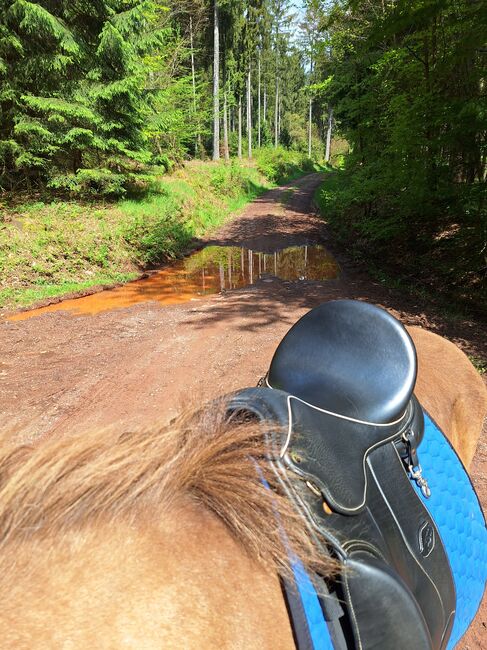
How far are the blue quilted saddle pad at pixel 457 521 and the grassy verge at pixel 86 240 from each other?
739 centimetres

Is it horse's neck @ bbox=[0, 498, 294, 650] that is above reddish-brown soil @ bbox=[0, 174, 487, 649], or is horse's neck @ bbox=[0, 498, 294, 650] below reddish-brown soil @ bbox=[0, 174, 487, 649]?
above

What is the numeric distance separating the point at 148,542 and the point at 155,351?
15.0ft

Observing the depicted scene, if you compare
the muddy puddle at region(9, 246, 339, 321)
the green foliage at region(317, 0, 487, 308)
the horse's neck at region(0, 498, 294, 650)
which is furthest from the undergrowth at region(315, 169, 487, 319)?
the horse's neck at region(0, 498, 294, 650)

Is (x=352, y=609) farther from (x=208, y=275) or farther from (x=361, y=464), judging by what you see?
(x=208, y=275)

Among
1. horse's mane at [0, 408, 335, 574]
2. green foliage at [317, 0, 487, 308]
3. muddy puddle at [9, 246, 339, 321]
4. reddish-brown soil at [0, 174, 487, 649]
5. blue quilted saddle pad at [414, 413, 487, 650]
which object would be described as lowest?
Answer: reddish-brown soil at [0, 174, 487, 649]

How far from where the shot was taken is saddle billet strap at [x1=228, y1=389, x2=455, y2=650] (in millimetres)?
911

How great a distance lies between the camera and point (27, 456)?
929 mm

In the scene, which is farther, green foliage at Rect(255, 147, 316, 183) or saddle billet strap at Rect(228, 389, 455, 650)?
green foliage at Rect(255, 147, 316, 183)

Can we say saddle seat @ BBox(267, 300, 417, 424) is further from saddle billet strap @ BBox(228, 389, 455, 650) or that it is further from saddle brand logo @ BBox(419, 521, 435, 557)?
saddle brand logo @ BBox(419, 521, 435, 557)

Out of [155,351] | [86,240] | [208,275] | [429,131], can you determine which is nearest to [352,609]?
[155,351]

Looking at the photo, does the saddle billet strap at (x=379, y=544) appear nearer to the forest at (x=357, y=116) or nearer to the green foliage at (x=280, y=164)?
the forest at (x=357, y=116)

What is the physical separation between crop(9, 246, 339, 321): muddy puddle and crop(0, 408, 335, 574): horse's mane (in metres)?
6.42

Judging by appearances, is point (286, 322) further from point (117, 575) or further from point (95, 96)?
point (95, 96)

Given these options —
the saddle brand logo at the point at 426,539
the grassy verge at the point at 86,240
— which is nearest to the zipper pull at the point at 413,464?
the saddle brand logo at the point at 426,539
